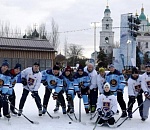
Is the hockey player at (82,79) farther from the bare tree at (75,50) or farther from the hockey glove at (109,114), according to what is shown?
the bare tree at (75,50)

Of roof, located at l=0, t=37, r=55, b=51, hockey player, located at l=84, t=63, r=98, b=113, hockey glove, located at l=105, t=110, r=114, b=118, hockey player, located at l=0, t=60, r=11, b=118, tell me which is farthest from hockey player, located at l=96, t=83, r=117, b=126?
roof, located at l=0, t=37, r=55, b=51

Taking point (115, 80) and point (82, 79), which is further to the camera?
point (82, 79)

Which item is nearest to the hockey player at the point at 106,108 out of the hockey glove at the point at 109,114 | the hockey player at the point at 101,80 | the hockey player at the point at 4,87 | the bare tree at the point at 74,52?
the hockey glove at the point at 109,114

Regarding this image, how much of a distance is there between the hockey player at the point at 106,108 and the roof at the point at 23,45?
57.5 ft

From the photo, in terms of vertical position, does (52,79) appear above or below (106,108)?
above

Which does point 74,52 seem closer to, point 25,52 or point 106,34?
point 106,34

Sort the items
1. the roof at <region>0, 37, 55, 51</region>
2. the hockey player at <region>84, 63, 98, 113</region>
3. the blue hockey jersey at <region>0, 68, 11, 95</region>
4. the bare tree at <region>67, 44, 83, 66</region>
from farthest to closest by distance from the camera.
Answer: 1. the bare tree at <region>67, 44, 83, 66</region>
2. the roof at <region>0, 37, 55, 51</region>
3. the hockey player at <region>84, 63, 98, 113</region>
4. the blue hockey jersey at <region>0, 68, 11, 95</region>

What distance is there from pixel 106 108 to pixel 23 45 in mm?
18449

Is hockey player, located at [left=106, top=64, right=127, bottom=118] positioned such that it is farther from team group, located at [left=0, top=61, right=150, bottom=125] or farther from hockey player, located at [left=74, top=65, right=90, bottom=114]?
hockey player, located at [left=74, top=65, right=90, bottom=114]


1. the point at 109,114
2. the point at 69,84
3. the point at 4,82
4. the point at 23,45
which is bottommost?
the point at 109,114

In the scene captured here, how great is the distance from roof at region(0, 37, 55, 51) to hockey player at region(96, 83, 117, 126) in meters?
17.5

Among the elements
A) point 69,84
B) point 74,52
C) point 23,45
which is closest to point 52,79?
point 69,84

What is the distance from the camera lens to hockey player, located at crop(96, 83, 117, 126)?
6809 millimetres

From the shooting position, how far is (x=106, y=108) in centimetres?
686
